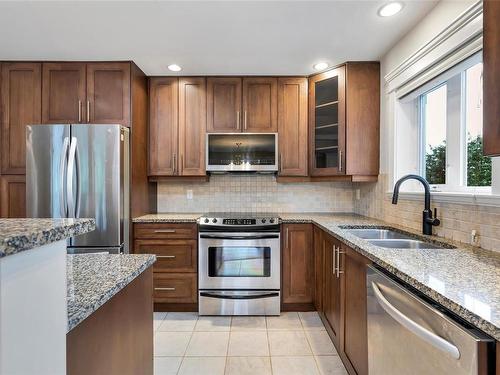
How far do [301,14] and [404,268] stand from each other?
176 cm

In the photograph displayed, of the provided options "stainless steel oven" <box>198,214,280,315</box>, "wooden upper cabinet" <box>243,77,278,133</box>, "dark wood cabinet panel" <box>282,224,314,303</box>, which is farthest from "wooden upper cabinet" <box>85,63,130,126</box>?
"dark wood cabinet panel" <box>282,224,314,303</box>

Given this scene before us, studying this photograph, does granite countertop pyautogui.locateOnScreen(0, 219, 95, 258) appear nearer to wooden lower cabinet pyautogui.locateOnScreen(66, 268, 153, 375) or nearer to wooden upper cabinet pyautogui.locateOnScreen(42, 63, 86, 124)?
wooden lower cabinet pyautogui.locateOnScreen(66, 268, 153, 375)

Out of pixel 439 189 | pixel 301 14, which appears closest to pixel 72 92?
pixel 301 14

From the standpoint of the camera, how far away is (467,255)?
1.34 meters

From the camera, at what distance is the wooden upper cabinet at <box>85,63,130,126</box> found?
272 cm

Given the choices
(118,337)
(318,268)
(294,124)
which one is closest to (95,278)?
(118,337)

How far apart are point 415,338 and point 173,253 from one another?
88.8 inches

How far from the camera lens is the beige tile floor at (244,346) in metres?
1.95

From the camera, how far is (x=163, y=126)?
307 cm

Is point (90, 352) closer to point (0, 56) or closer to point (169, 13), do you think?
A: point (169, 13)

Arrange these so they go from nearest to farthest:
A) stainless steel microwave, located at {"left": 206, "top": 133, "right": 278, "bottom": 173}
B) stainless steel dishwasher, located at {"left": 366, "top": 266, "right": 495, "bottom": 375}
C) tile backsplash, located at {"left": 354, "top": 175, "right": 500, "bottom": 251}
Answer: stainless steel dishwasher, located at {"left": 366, "top": 266, "right": 495, "bottom": 375} → tile backsplash, located at {"left": 354, "top": 175, "right": 500, "bottom": 251} → stainless steel microwave, located at {"left": 206, "top": 133, "right": 278, "bottom": 173}

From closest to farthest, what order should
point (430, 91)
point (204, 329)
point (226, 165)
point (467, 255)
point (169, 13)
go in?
point (467, 255) → point (169, 13) → point (430, 91) → point (204, 329) → point (226, 165)

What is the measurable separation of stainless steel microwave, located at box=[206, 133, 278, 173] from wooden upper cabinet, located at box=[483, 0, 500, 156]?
6.88ft

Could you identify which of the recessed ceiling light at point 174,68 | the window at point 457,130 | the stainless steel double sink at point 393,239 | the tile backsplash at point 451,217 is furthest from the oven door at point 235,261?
the recessed ceiling light at point 174,68
